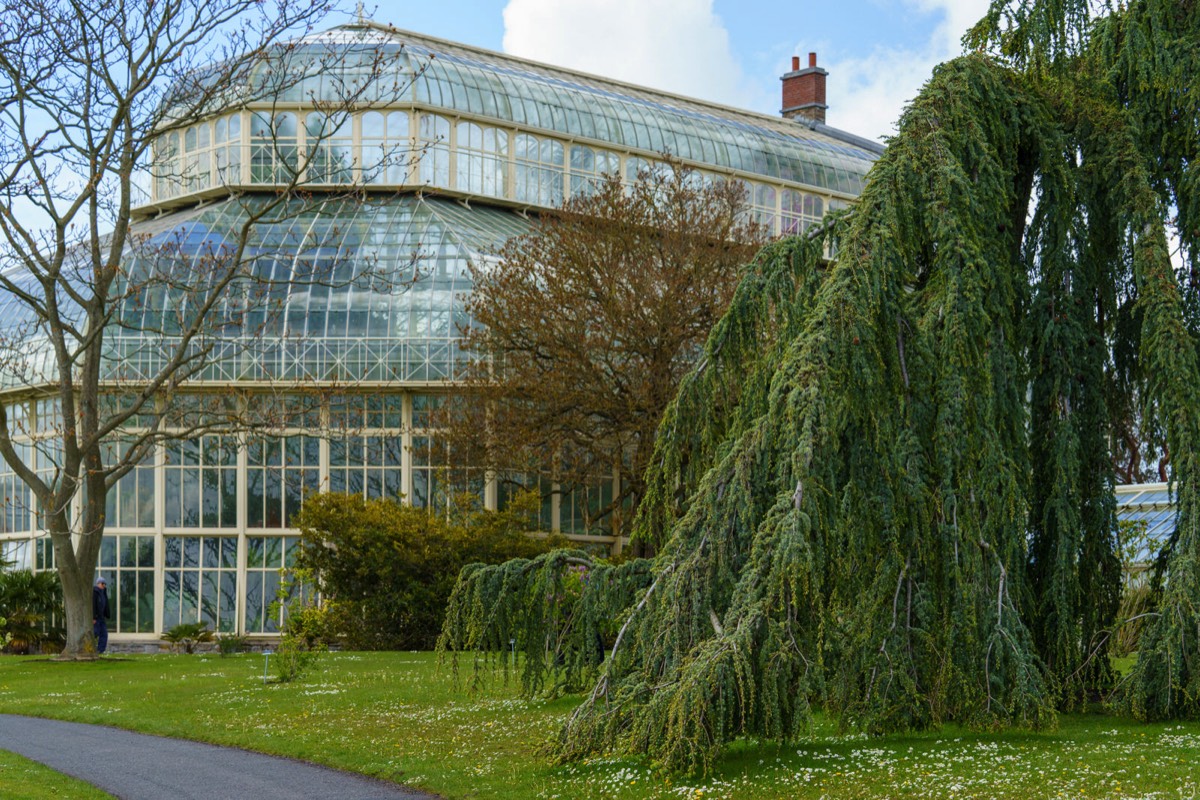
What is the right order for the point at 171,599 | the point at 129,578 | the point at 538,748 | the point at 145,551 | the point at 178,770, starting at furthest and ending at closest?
1. the point at 129,578
2. the point at 145,551
3. the point at 171,599
4. the point at 178,770
5. the point at 538,748

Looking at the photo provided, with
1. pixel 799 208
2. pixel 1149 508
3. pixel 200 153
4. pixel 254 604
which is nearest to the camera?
pixel 1149 508

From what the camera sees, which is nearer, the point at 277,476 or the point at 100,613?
the point at 100,613

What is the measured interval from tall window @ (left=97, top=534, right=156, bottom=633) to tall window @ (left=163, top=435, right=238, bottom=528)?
83cm

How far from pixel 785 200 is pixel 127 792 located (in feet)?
104

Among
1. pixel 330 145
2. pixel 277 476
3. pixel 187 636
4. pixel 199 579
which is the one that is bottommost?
pixel 187 636

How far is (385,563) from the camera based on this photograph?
2630 cm

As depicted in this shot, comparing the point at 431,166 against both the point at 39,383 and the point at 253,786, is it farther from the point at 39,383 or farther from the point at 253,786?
the point at 253,786

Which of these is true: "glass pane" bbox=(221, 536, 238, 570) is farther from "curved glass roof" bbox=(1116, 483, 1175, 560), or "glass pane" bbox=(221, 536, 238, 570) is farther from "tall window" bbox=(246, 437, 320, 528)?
"curved glass roof" bbox=(1116, 483, 1175, 560)

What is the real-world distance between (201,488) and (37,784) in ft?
66.9

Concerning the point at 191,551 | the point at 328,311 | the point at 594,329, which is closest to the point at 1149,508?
the point at 594,329

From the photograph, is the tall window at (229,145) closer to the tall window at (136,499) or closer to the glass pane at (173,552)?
the tall window at (136,499)

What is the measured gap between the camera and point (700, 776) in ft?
30.7

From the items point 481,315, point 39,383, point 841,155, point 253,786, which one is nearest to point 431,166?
point 481,315

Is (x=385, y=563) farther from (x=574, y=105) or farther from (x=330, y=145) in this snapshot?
(x=574, y=105)
